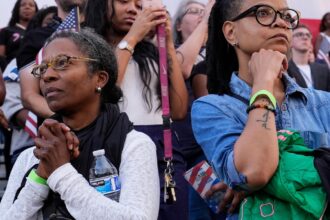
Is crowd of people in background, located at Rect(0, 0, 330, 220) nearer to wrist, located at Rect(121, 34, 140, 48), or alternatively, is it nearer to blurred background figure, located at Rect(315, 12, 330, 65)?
wrist, located at Rect(121, 34, 140, 48)

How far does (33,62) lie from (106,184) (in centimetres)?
179

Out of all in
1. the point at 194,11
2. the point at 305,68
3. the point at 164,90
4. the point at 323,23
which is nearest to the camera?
the point at 164,90

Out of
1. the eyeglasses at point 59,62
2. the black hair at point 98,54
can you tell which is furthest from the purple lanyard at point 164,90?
the eyeglasses at point 59,62

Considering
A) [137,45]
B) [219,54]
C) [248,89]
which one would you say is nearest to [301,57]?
[137,45]

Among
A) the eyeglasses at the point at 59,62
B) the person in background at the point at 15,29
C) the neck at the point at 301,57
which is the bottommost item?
the neck at the point at 301,57

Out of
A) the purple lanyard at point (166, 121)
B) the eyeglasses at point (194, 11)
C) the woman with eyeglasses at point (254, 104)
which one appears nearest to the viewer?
the woman with eyeglasses at point (254, 104)

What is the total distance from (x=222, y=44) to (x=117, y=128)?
0.56 m

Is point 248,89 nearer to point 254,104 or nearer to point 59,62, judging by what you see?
point 254,104

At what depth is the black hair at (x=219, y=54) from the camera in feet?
8.93

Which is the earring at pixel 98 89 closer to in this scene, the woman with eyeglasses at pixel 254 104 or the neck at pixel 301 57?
the woman with eyeglasses at pixel 254 104

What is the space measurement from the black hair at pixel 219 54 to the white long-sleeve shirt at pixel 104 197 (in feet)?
1.28

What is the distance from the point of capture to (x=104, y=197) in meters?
2.39

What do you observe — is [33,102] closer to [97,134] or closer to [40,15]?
[97,134]

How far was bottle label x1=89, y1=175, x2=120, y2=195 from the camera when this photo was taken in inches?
97.0
